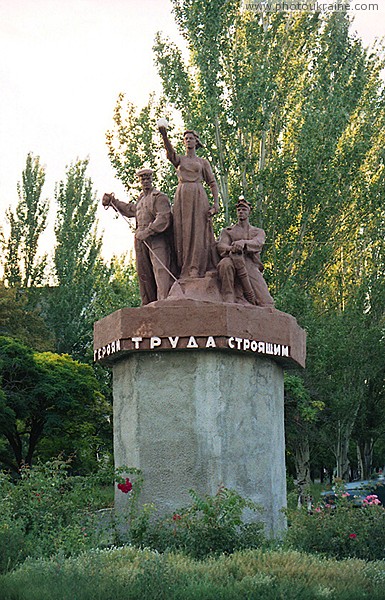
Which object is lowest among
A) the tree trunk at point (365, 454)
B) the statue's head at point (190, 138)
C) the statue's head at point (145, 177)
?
the tree trunk at point (365, 454)

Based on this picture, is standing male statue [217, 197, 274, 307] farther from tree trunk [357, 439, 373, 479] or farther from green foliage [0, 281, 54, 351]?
tree trunk [357, 439, 373, 479]

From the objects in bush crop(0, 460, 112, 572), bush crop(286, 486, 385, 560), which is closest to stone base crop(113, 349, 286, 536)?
bush crop(0, 460, 112, 572)

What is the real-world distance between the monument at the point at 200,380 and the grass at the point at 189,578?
10.4 ft

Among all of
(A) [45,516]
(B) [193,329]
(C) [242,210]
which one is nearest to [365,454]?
(C) [242,210]

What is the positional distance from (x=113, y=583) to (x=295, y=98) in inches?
856

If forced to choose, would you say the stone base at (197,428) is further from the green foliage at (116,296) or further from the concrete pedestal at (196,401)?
the green foliage at (116,296)

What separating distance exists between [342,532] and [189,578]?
2.89 meters

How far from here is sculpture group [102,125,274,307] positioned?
1248cm

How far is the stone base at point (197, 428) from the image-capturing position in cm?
1145

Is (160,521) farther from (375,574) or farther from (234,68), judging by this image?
(234,68)

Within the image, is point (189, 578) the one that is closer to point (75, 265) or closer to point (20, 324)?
point (20, 324)

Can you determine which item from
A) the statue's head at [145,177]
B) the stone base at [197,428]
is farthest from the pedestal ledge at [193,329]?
the statue's head at [145,177]

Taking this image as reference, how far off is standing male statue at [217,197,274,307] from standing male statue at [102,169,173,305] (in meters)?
0.64

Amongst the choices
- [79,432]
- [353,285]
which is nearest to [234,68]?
[353,285]
